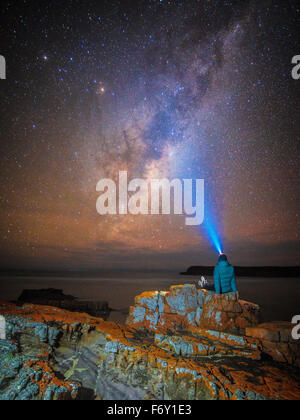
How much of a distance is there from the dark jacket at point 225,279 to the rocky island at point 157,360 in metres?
0.32

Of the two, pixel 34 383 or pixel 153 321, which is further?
pixel 153 321

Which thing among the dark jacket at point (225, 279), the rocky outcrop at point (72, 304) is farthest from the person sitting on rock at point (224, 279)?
the rocky outcrop at point (72, 304)

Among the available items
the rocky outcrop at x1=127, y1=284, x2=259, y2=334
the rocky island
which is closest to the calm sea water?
the rocky outcrop at x1=127, y1=284, x2=259, y2=334

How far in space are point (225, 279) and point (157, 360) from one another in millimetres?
4777

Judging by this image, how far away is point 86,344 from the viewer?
7.48 metres

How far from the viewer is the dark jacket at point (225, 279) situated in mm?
9188

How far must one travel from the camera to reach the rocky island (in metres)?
4.95

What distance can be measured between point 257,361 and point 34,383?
6.75 metres

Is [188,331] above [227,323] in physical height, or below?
below

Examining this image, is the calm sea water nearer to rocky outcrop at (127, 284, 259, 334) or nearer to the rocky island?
rocky outcrop at (127, 284, 259, 334)

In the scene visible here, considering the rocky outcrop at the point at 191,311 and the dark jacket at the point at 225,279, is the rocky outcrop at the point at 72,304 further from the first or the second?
the dark jacket at the point at 225,279
